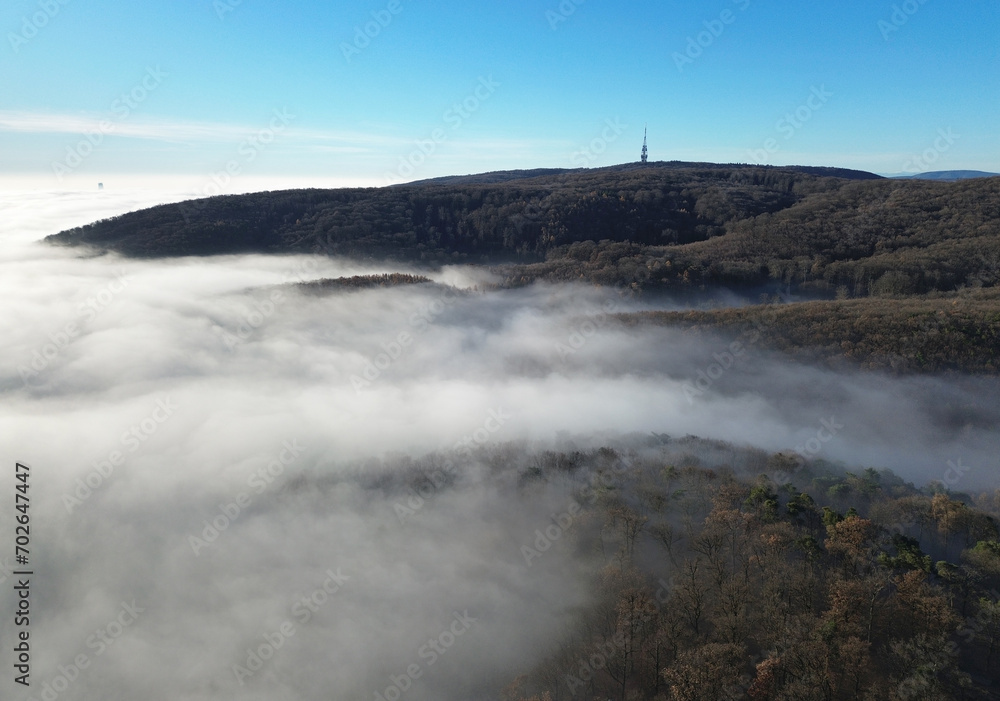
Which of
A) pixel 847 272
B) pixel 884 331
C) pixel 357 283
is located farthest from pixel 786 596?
pixel 357 283

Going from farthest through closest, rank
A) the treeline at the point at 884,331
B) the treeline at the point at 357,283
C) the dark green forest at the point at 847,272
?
the treeline at the point at 357,283
the dark green forest at the point at 847,272
the treeline at the point at 884,331

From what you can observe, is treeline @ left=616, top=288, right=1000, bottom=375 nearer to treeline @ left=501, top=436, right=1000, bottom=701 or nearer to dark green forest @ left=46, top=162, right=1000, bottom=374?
dark green forest @ left=46, top=162, right=1000, bottom=374

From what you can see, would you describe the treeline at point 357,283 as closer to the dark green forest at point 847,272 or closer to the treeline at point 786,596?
the dark green forest at point 847,272

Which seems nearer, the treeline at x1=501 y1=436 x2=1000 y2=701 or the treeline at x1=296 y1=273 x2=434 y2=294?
the treeline at x1=501 y1=436 x2=1000 y2=701

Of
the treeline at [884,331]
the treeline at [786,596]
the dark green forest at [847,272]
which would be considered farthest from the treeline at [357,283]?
the treeline at [786,596]

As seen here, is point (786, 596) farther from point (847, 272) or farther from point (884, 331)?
point (847, 272)

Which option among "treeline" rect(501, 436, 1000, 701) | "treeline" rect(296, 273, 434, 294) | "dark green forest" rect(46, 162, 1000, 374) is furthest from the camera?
"treeline" rect(296, 273, 434, 294)

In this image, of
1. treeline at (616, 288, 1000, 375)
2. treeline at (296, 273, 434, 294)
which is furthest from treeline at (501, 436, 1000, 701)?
treeline at (296, 273, 434, 294)

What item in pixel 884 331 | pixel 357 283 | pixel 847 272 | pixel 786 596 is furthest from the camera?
pixel 357 283
